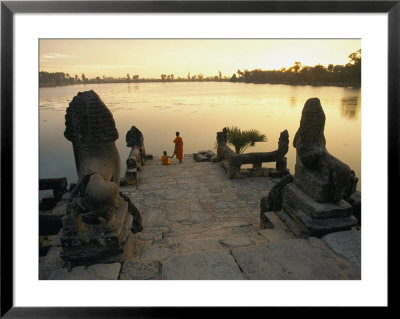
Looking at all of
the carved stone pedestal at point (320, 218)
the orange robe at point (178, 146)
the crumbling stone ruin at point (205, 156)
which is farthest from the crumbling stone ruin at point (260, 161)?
the carved stone pedestal at point (320, 218)

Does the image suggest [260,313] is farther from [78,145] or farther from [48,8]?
[48,8]

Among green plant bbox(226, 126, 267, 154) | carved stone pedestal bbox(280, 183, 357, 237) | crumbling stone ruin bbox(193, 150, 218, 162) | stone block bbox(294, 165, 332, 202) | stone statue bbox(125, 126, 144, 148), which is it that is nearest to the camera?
carved stone pedestal bbox(280, 183, 357, 237)

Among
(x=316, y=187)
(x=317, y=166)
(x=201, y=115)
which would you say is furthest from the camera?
(x=201, y=115)

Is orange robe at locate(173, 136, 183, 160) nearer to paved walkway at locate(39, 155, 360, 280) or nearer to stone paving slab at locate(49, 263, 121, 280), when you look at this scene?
paved walkway at locate(39, 155, 360, 280)

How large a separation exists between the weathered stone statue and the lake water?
11.4 inches

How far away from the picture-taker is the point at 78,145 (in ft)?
8.80

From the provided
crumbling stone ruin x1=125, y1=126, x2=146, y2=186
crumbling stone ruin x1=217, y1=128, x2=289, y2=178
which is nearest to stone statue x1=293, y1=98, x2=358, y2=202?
crumbling stone ruin x1=217, y1=128, x2=289, y2=178

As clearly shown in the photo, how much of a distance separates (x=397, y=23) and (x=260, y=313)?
246 centimetres

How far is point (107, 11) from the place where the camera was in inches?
85.0

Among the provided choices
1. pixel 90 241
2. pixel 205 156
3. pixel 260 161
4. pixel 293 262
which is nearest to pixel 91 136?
pixel 90 241

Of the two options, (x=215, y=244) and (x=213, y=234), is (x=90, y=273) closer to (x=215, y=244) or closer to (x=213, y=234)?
(x=215, y=244)

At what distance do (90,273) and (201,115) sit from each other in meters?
15.0

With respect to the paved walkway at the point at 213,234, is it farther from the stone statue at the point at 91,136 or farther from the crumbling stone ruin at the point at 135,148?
the stone statue at the point at 91,136

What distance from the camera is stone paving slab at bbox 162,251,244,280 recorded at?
239cm
